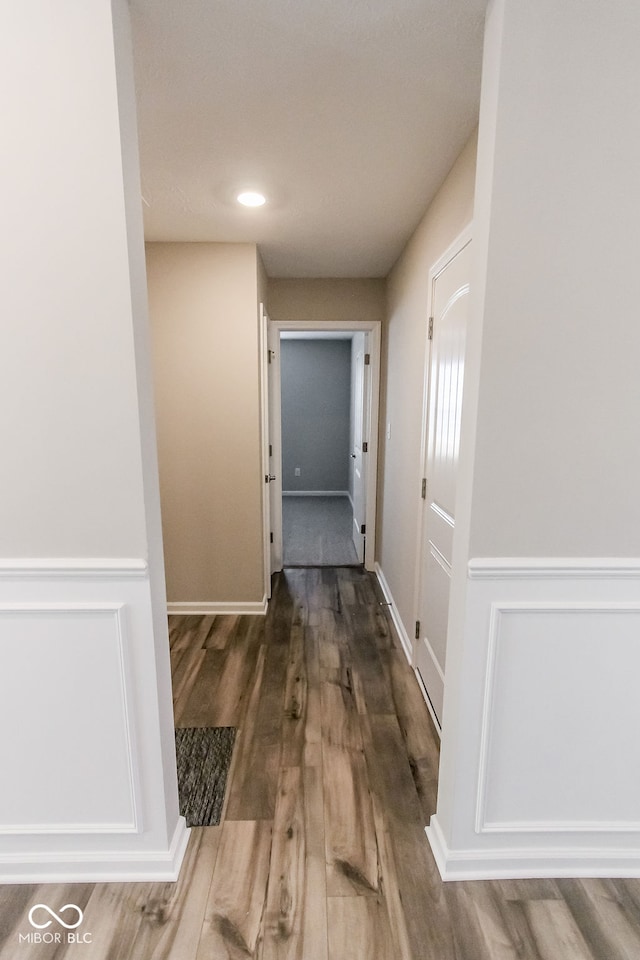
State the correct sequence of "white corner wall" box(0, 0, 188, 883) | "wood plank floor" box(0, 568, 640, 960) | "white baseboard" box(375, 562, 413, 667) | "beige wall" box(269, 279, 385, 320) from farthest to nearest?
1. "beige wall" box(269, 279, 385, 320)
2. "white baseboard" box(375, 562, 413, 667)
3. "wood plank floor" box(0, 568, 640, 960)
4. "white corner wall" box(0, 0, 188, 883)

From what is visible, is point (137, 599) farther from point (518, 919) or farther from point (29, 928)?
point (518, 919)

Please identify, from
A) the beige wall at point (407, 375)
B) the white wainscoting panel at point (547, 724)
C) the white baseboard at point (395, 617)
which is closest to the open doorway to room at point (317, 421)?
the white baseboard at point (395, 617)

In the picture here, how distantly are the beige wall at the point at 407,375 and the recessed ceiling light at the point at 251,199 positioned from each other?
83cm

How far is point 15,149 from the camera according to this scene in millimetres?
1069

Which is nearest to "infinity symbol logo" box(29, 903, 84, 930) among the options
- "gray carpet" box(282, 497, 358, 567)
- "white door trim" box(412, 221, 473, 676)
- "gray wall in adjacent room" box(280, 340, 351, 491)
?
"white door trim" box(412, 221, 473, 676)

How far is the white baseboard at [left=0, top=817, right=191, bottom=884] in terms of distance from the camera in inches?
54.6

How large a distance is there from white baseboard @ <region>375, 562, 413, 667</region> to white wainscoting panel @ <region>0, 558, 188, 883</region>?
1505 millimetres

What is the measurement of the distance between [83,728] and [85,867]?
18.3 inches

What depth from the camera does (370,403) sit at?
3.79m

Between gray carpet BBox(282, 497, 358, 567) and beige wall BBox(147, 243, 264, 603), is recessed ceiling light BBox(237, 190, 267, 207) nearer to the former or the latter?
beige wall BBox(147, 243, 264, 603)

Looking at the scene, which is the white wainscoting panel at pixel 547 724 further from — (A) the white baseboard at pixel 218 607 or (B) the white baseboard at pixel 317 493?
(B) the white baseboard at pixel 317 493

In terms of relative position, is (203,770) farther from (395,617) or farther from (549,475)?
(549,475)

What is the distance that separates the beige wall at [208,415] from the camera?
2.78m

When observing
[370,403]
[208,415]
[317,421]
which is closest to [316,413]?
[317,421]
